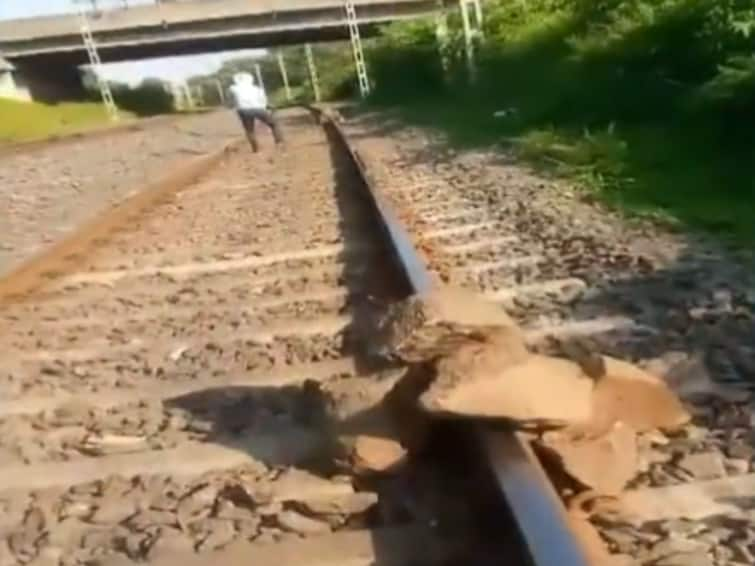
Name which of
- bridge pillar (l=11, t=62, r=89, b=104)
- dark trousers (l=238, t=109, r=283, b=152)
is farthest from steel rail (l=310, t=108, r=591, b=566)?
bridge pillar (l=11, t=62, r=89, b=104)

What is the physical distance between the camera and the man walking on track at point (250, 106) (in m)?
19.9

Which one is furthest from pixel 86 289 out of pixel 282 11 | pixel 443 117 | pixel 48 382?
pixel 282 11

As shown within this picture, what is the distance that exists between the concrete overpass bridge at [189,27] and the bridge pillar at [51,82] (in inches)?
4.6

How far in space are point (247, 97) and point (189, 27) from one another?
1328 inches

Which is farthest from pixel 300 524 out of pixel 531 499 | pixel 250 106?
pixel 250 106

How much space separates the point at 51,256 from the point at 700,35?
6665 mm

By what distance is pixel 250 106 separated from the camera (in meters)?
20.0

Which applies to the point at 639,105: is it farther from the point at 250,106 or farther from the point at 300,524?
the point at 300,524

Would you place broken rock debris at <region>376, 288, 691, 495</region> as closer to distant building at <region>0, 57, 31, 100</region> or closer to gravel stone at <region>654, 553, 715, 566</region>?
gravel stone at <region>654, 553, 715, 566</region>

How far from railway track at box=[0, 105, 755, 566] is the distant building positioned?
44688 mm

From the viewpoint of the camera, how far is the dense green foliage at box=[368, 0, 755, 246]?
8.57 meters

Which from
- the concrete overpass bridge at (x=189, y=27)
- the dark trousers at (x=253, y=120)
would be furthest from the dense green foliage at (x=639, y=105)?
the concrete overpass bridge at (x=189, y=27)

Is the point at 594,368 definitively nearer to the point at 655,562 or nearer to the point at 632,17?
the point at 655,562

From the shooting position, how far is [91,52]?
53531 millimetres
